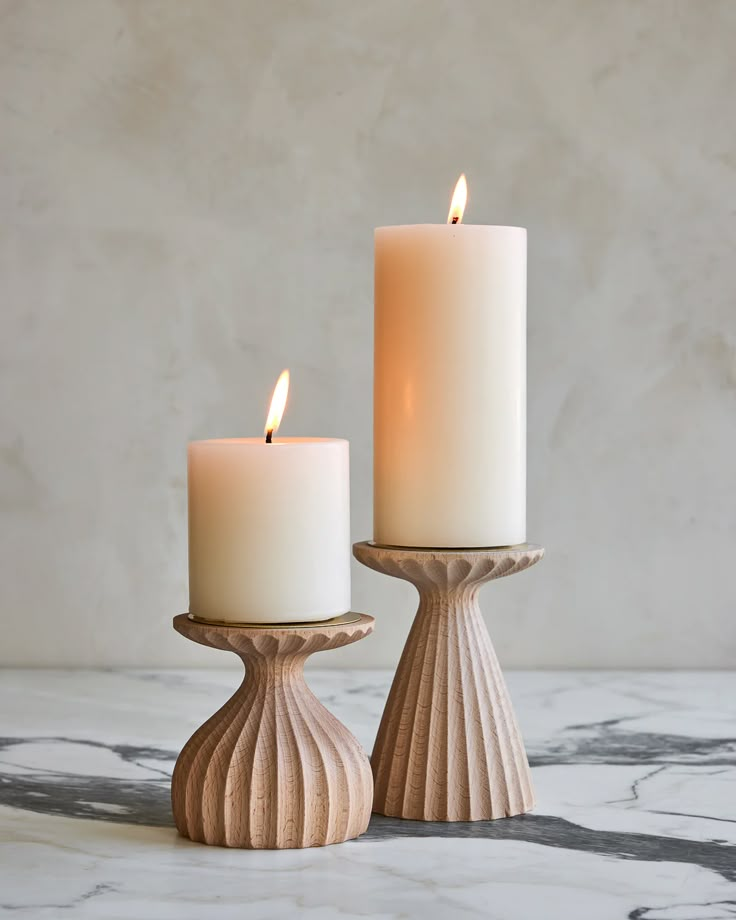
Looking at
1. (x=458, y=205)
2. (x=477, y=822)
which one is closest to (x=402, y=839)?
(x=477, y=822)

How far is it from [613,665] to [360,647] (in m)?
0.24

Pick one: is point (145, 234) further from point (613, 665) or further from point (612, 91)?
point (613, 665)

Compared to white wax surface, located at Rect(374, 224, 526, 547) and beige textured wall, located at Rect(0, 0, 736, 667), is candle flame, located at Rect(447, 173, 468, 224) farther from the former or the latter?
beige textured wall, located at Rect(0, 0, 736, 667)

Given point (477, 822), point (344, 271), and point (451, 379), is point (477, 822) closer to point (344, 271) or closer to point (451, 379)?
point (451, 379)

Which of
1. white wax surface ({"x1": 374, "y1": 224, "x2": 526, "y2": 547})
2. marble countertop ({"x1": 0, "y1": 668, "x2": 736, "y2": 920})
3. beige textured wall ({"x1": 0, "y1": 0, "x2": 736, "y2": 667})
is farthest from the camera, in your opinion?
beige textured wall ({"x1": 0, "y1": 0, "x2": 736, "y2": 667})

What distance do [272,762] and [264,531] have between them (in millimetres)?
117

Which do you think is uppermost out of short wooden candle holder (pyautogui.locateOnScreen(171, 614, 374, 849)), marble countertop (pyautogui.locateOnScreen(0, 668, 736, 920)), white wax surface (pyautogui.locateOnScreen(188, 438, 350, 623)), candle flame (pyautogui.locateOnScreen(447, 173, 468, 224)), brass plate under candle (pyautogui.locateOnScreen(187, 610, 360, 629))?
candle flame (pyautogui.locateOnScreen(447, 173, 468, 224))

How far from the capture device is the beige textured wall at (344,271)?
109 cm

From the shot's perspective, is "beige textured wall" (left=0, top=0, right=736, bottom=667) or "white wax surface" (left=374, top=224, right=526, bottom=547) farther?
"beige textured wall" (left=0, top=0, right=736, bottom=667)

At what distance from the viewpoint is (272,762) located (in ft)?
2.02

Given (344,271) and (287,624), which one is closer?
(287,624)

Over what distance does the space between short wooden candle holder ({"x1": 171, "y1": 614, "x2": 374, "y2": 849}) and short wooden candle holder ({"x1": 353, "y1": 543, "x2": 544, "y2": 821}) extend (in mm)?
45

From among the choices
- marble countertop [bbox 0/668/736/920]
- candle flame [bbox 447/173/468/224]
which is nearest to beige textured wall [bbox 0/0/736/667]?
marble countertop [bbox 0/668/736/920]

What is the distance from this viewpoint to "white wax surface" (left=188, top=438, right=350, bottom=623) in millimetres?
616
